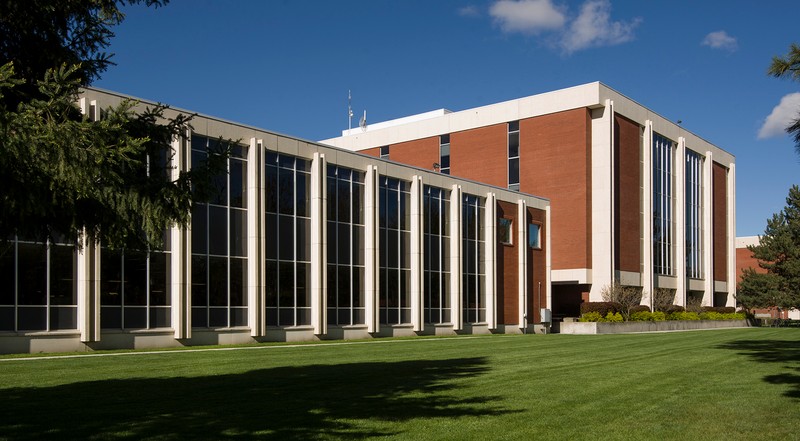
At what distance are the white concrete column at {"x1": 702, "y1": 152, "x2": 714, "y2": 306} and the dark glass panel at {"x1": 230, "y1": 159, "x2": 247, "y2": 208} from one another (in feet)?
178

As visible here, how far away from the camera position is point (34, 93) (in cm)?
1246

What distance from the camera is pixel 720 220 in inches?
3123

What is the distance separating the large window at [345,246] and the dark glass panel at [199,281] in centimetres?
765

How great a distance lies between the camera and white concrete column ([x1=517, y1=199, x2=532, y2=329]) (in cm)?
5222

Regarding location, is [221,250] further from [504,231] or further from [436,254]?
[504,231]

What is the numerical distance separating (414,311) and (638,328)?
60.0 feet

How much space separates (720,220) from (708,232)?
5.79 meters

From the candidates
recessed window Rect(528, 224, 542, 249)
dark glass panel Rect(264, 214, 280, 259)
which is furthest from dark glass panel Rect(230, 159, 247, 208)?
recessed window Rect(528, 224, 542, 249)

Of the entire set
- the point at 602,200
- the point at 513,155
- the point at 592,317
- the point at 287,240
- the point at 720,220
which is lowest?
the point at 592,317

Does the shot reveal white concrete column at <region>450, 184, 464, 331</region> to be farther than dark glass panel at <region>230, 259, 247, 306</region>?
Yes

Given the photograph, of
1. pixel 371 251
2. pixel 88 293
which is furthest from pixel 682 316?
pixel 88 293

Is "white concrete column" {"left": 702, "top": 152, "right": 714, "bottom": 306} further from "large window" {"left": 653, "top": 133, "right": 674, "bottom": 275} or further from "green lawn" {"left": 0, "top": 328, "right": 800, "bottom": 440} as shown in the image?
"green lawn" {"left": 0, "top": 328, "right": 800, "bottom": 440}

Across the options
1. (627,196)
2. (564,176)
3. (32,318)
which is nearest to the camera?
(32,318)

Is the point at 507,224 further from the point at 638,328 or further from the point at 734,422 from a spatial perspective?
the point at 734,422
